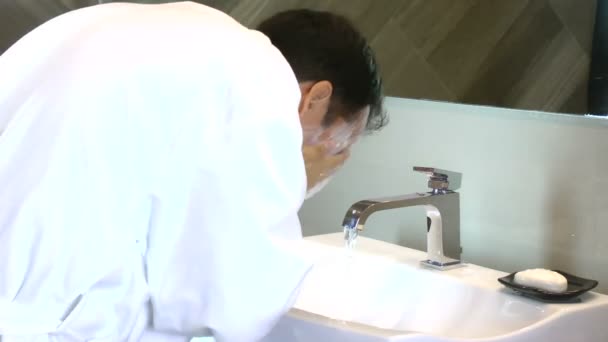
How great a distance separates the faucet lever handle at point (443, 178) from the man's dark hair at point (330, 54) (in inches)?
11.0

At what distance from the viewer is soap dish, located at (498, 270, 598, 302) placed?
3.53ft

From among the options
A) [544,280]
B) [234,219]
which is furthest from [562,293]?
[234,219]

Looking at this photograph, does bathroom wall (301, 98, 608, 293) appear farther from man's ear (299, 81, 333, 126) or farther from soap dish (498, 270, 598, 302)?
man's ear (299, 81, 333, 126)

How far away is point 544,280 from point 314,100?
428mm

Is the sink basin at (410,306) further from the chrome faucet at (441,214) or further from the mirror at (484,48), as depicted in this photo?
the mirror at (484,48)

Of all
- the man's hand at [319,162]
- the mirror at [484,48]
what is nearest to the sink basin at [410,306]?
the man's hand at [319,162]

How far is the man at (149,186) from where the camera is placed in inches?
30.0

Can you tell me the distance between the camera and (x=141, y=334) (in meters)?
0.82

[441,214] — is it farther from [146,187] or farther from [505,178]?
[146,187]

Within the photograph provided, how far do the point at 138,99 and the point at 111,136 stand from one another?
0.05m

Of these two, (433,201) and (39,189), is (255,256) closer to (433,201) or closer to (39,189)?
(39,189)

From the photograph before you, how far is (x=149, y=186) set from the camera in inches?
30.6

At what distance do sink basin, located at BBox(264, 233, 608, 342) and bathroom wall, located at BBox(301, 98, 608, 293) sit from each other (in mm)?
68

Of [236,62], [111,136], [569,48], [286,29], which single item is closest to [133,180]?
[111,136]
